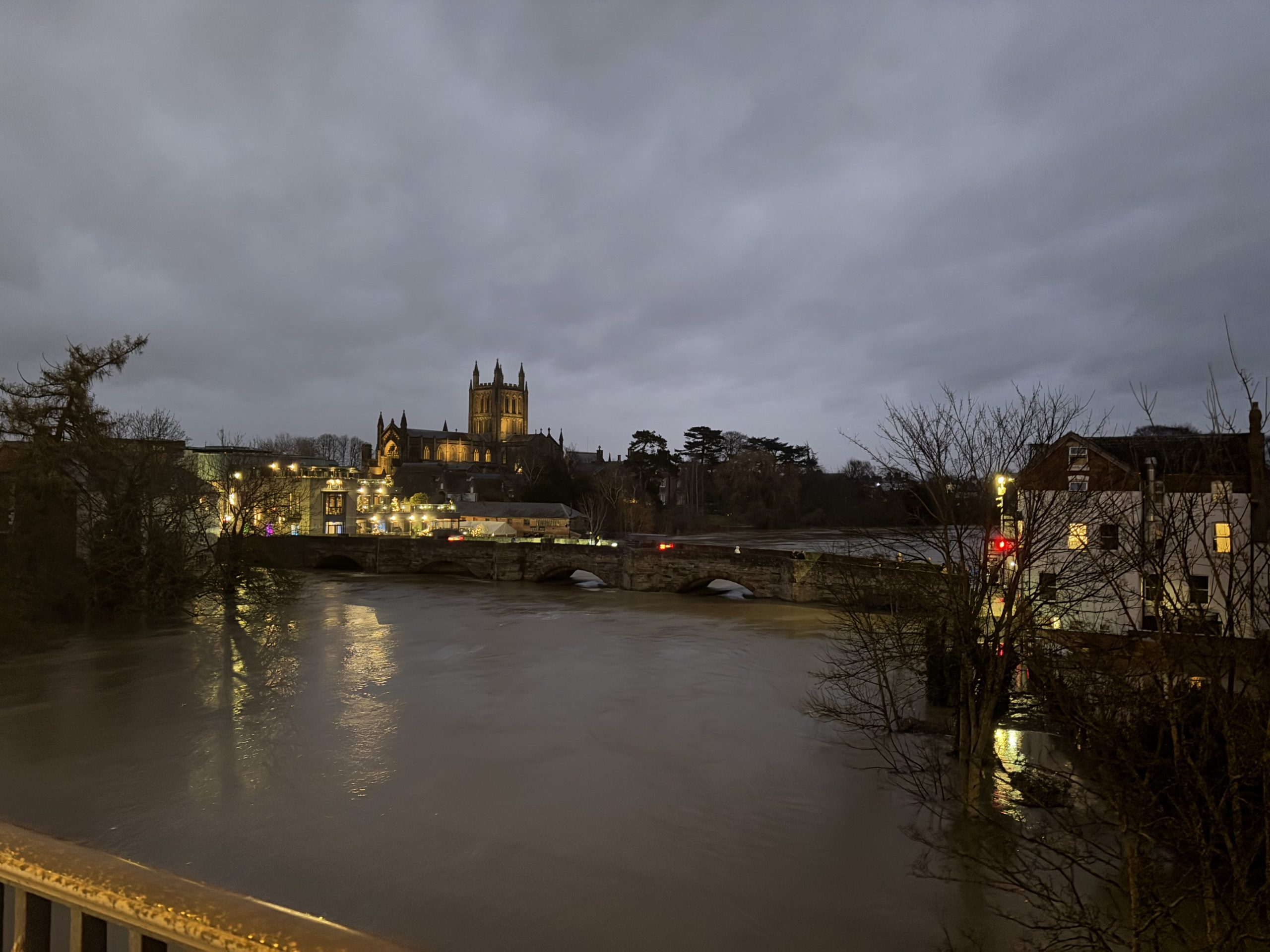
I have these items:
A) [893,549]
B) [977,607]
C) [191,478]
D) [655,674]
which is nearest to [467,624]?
[655,674]

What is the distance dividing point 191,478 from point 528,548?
59.3 feet

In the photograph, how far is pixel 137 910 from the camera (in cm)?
167

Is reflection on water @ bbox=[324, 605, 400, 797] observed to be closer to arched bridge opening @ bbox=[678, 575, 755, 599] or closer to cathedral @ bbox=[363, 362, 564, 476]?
arched bridge opening @ bbox=[678, 575, 755, 599]

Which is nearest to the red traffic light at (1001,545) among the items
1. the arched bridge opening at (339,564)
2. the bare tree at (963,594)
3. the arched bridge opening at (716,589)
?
the bare tree at (963,594)

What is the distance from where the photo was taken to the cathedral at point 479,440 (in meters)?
112

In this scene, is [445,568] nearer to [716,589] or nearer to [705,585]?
[705,585]

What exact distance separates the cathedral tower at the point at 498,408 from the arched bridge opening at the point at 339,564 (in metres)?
83.1

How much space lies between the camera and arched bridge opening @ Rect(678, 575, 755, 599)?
37.5 metres

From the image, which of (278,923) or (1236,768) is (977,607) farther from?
(278,923)

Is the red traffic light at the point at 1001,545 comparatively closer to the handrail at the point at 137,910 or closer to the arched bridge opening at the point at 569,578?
the handrail at the point at 137,910

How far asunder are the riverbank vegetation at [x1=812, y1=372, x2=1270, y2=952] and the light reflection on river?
1.34 metres

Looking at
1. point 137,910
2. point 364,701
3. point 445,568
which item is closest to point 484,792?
point 364,701

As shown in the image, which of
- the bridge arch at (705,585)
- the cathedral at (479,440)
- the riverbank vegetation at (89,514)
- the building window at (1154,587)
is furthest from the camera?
the cathedral at (479,440)

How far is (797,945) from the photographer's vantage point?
8.18 metres
